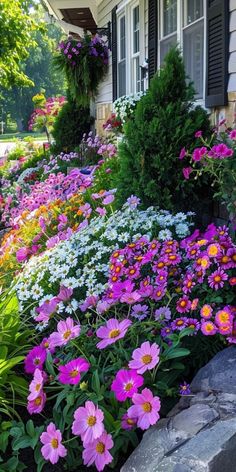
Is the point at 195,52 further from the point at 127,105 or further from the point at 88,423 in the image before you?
the point at 88,423

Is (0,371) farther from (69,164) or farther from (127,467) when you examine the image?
(69,164)

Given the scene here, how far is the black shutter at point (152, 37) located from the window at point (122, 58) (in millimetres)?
2427

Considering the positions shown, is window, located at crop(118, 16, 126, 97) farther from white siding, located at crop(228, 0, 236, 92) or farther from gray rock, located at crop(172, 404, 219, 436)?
gray rock, located at crop(172, 404, 219, 436)

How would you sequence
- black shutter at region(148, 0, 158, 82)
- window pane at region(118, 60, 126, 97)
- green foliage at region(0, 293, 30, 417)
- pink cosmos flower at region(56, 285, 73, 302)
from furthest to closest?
window pane at region(118, 60, 126, 97) → black shutter at region(148, 0, 158, 82) → pink cosmos flower at region(56, 285, 73, 302) → green foliage at region(0, 293, 30, 417)

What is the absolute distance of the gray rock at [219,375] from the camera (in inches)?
96.6

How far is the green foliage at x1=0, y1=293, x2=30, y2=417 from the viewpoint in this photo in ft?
8.82

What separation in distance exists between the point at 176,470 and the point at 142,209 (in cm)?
235

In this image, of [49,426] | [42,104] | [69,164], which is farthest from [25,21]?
[49,426]

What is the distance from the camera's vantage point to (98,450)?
222 cm

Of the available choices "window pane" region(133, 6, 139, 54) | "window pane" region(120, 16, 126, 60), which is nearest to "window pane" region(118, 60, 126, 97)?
"window pane" region(120, 16, 126, 60)

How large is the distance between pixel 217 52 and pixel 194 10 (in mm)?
1296

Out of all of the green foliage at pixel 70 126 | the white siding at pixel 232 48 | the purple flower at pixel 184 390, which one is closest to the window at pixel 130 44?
the green foliage at pixel 70 126

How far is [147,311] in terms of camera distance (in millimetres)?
2928

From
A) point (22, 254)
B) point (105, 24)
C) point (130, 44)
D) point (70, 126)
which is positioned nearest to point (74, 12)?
point (105, 24)
